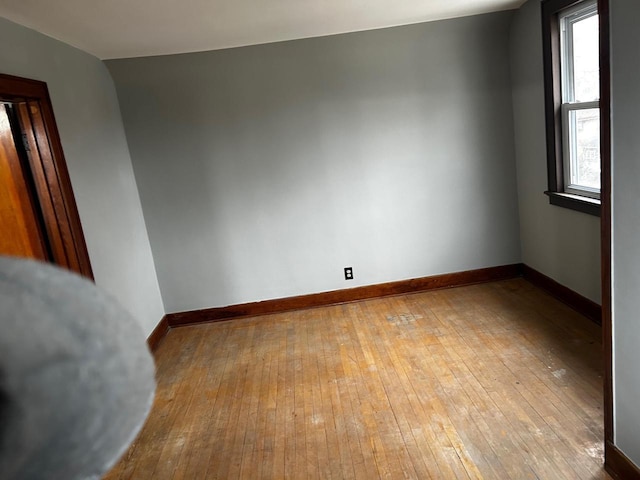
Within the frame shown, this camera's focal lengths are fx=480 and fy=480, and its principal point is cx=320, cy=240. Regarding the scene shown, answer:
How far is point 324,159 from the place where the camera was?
394 centimetres

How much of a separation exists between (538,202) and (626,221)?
7.26 feet

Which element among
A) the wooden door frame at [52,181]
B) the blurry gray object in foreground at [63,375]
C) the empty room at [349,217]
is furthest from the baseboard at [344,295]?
the blurry gray object in foreground at [63,375]

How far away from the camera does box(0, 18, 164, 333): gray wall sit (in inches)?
103

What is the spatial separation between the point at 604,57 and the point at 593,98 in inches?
63.2

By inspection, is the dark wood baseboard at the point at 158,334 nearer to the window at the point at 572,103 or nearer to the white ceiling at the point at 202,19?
the white ceiling at the point at 202,19

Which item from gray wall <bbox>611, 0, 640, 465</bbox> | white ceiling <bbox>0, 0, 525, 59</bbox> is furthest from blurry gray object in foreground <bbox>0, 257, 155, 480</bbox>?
white ceiling <bbox>0, 0, 525, 59</bbox>

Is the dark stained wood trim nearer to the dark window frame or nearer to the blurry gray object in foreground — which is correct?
the dark window frame

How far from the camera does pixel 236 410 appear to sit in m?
2.72

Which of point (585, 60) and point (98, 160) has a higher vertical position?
point (585, 60)

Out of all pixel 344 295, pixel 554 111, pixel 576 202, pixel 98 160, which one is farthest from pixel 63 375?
pixel 344 295

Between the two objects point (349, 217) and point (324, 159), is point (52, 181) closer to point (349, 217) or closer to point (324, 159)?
point (324, 159)

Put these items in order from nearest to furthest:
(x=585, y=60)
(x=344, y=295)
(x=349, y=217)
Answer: (x=585, y=60), (x=349, y=217), (x=344, y=295)

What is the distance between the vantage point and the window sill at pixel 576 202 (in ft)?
9.83

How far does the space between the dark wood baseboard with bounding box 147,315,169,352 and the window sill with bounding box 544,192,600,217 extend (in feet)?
10.3
